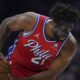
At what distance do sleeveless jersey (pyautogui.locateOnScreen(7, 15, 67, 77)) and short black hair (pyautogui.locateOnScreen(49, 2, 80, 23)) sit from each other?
16 centimetres

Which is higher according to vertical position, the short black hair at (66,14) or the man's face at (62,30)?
the short black hair at (66,14)

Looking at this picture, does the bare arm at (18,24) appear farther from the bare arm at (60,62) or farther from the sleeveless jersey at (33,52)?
the bare arm at (60,62)

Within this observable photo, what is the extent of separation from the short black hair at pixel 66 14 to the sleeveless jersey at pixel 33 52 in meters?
0.16

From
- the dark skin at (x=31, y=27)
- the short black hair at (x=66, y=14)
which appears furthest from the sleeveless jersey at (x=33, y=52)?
the short black hair at (x=66, y=14)

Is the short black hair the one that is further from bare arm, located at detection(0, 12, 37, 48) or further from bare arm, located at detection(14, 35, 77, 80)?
bare arm, located at detection(14, 35, 77, 80)

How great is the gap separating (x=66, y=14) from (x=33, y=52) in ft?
1.73

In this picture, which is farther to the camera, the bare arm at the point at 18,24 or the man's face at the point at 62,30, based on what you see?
the bare arm at the point at 18,24

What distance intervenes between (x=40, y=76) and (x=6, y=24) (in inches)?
24.6

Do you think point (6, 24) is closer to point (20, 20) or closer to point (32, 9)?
point (20, 20)

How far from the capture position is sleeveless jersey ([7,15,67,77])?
4.04 meters

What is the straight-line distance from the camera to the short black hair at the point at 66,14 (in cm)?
383

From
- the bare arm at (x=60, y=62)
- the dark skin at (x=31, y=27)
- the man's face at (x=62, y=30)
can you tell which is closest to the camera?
the man's face at (x=62, y=30)

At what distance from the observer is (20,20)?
4.05m

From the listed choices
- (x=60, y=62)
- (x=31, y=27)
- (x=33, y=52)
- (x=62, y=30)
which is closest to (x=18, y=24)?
(x=31, y=27)
